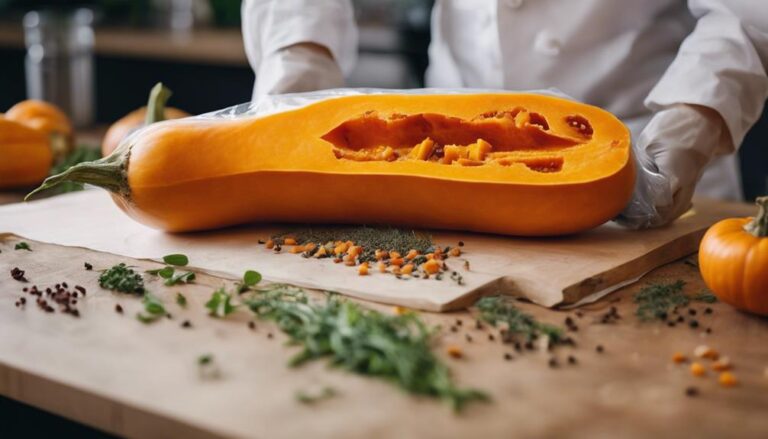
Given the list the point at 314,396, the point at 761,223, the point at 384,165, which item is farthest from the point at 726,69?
the point at 314,396

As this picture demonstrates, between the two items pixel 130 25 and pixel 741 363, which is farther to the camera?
pixel 130 25

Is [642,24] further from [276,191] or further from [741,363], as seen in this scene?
[741,363]

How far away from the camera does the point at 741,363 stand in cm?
101

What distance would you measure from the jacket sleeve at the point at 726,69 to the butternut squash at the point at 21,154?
1235 mm

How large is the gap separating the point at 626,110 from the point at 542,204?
607 millimetres

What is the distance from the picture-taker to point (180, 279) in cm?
125

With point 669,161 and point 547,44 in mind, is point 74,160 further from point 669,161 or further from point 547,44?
point 669,161

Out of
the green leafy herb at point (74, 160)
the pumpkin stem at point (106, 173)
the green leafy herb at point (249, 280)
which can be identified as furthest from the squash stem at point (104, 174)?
the green leafy herb at point (74, 160)

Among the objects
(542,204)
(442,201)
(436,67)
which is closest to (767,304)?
(542,204)

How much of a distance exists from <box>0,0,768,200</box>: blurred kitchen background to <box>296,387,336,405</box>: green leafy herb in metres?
2.21

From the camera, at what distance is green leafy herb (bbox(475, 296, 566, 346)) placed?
3.44 ft

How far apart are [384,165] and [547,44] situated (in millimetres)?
582

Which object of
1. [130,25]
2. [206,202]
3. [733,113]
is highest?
[733,113]

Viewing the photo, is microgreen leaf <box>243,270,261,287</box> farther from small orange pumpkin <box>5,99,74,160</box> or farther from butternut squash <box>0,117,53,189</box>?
small orange pumpkin <box>5,99,74,160</box>
